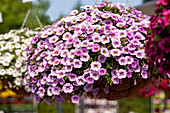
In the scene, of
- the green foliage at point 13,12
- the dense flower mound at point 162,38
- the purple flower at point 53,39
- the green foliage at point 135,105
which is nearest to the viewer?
the dense flower mound at point 162,38

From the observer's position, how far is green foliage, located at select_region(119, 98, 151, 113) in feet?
45.4

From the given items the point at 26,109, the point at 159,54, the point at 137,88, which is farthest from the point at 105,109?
the point at 159,54

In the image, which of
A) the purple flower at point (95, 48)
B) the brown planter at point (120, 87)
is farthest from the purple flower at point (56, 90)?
the purple flower at point (95, 48)

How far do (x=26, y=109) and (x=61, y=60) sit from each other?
1157cm

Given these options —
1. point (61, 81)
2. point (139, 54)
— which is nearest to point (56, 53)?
point (61, 81)

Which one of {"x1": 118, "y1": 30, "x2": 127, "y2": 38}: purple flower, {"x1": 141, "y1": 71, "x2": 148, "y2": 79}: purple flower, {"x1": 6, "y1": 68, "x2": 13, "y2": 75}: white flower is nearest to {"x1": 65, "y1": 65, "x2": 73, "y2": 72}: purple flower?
{"x1": 118, "y1": 30, "x2": 127, "y2": 38}: purple flower

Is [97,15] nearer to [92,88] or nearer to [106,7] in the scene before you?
[106,7]

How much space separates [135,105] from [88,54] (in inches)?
479

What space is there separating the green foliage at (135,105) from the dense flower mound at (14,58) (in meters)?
10.6

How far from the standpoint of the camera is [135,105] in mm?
14109

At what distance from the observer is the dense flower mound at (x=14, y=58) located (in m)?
3.76

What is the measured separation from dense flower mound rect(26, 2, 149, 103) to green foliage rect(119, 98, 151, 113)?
11.4 m

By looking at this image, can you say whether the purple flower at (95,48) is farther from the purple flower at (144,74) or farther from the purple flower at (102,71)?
the purple flower at (144,74)

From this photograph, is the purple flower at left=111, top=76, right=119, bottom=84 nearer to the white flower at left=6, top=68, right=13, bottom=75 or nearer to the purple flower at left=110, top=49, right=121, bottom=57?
the purple flower at left=110, top=49, right=121, bottom=57
